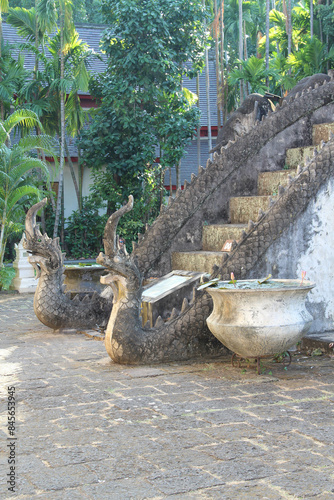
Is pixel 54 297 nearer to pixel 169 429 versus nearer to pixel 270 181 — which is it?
pixel 270 181

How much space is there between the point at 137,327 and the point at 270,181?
3069 mm

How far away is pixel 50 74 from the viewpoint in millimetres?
16891

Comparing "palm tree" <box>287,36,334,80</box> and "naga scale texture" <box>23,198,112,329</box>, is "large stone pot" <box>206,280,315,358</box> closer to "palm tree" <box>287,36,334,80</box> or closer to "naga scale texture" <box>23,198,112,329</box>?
"naga scale texture" <box>23,198,112,329</box>

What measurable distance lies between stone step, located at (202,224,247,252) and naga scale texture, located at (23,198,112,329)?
1366 millimetres

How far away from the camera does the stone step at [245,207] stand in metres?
7.50

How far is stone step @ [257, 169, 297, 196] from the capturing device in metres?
7.75

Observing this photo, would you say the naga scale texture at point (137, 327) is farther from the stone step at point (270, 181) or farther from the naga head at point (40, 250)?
the stone step at point (270, 181)

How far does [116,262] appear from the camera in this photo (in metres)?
5.75

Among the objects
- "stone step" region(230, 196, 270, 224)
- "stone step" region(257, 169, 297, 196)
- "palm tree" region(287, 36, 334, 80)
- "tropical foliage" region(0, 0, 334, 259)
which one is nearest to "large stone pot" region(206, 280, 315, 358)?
"stone step" region(230, 196, 270, 224)

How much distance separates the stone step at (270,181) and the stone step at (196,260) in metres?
1.25

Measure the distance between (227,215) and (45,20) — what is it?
999 centimetres

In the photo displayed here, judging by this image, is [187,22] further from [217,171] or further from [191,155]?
[217,171]

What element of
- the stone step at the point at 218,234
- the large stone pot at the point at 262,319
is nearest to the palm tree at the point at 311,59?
the stone step at the point at 218,234

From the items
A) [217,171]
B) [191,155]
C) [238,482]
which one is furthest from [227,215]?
[191,155]
